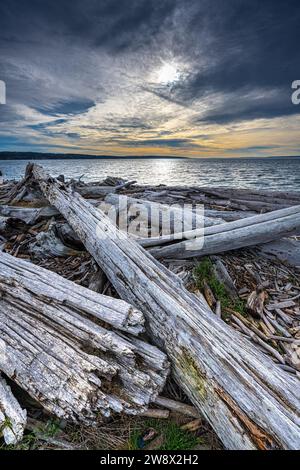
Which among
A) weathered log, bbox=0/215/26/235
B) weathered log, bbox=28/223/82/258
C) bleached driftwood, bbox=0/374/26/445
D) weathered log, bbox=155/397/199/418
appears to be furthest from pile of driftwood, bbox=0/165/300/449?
weathered log, bbox=0/215/26/235

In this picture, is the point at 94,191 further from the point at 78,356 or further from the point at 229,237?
the point at 78,356

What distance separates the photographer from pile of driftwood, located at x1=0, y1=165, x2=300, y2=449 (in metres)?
2.18

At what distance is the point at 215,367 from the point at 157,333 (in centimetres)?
68

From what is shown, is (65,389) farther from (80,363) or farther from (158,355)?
(158,355)

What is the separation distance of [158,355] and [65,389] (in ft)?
2.84

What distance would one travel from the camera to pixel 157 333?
2736 millimetres

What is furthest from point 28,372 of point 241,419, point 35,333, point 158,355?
point 241,419

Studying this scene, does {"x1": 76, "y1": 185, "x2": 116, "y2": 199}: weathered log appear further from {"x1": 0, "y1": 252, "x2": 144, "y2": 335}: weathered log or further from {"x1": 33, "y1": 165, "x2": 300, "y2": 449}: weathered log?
{"x1": 33, "y1": 165, "x2": 300, "y2": 449}: weathered log

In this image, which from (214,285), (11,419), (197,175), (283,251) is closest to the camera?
(11,419)

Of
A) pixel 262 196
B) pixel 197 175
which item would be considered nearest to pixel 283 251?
pixel 262 196

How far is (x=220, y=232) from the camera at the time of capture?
4629 millimetres

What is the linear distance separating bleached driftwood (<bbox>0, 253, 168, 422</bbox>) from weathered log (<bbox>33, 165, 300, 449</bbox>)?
0.27 m

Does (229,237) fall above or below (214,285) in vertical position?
above
